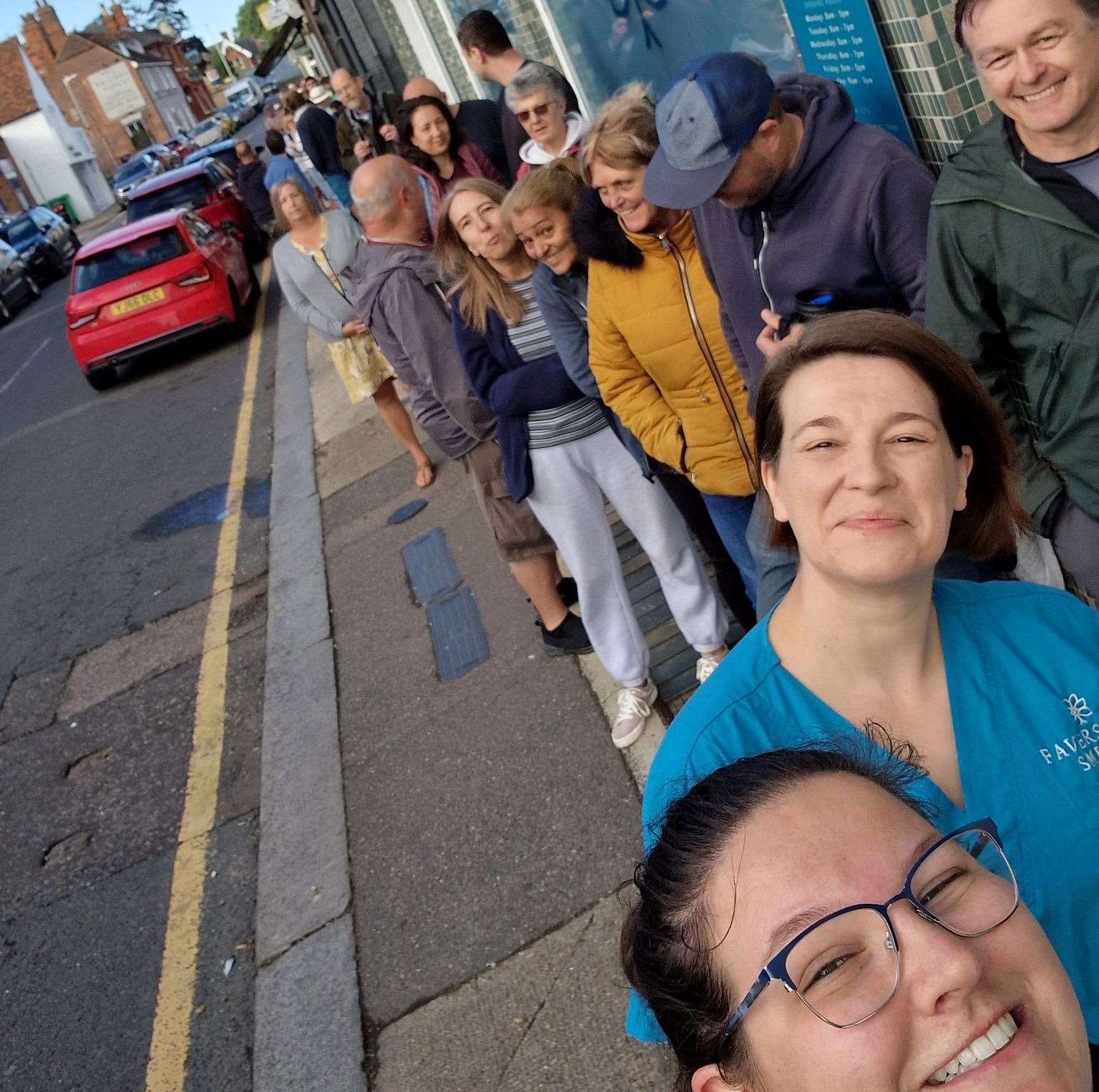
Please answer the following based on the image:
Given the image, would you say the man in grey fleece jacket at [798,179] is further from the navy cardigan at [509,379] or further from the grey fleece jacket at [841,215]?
the navy cardigan at [509,379]

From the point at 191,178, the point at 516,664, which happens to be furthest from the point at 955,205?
the point at 191,178

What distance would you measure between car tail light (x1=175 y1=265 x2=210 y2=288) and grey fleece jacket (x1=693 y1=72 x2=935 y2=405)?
11830 mm

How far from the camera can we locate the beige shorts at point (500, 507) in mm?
4652

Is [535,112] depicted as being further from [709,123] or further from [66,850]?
[66,850]

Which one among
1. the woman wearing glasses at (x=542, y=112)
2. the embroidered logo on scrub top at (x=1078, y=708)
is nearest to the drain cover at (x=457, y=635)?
the woman wearing glasses at (x=542, y=112)

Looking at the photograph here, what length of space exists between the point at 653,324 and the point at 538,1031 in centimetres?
209

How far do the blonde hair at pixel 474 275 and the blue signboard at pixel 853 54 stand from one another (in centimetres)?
121

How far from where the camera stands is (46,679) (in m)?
→ 7.11

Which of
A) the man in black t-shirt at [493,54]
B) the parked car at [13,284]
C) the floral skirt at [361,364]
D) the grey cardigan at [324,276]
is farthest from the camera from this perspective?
the parked car at [13,284]

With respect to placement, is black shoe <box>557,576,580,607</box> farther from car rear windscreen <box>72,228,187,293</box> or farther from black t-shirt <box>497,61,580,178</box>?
car rear windscreen <box>72,228,187,293</box>

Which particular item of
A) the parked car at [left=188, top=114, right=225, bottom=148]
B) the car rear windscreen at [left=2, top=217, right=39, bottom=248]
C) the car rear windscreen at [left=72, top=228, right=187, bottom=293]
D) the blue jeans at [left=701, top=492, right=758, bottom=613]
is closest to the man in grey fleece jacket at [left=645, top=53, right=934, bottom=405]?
the blue jeans at [left=701, top=492, right=758, bottom=613]

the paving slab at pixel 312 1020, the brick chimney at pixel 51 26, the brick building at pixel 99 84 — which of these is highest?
the brick chimney at pixel 51 26

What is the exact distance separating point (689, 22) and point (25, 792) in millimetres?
5051

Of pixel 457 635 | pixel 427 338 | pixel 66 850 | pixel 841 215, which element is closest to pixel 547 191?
pixel 841 215
